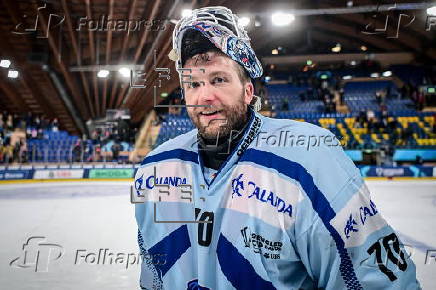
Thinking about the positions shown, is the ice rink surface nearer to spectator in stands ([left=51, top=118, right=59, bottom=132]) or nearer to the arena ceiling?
the arena ceiling

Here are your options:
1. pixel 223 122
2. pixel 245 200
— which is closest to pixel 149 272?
pixel 245 200

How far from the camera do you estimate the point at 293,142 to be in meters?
1.22

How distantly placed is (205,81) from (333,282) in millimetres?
797

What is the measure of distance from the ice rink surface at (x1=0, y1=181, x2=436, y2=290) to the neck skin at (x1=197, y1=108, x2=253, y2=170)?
162 cm

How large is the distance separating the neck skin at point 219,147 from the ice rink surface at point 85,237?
1623 millimetres

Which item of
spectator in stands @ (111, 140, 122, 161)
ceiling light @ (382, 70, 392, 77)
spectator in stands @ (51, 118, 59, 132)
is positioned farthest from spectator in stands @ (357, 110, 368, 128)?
spectator in stands @ (51, 118, 59, 132)

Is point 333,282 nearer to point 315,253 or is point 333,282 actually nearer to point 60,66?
point 315,253

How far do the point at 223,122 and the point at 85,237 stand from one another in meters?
3.71

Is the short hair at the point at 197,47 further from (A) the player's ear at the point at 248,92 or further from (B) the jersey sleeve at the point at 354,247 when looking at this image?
(B) the jersey sleeve at the point at 354,247

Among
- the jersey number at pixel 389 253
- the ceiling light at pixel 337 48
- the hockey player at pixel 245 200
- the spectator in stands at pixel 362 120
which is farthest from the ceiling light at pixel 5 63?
the ceiling light at pixel 337 48

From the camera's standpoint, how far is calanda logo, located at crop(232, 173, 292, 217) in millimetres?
1150

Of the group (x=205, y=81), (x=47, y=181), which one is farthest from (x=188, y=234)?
(x=47, y=181)

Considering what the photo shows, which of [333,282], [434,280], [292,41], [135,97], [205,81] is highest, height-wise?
[292,41]

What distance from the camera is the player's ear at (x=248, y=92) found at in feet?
4.40
